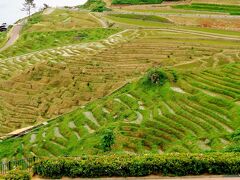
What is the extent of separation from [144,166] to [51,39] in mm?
59179

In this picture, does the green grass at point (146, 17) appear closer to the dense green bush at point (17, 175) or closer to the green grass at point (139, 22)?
the green grass at point (139, 22)

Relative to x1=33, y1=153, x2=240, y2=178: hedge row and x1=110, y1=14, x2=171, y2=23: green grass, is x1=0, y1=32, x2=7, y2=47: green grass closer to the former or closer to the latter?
x1=110, y1=14, x2=171, y2=23: green grass

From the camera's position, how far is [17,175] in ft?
71.7

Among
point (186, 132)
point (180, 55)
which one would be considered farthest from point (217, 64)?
point (186, 132)

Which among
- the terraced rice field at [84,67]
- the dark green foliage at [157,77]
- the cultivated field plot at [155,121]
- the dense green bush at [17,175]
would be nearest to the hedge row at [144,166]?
the dense green bush at [17,175]

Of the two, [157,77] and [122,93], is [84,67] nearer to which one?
[122,93]

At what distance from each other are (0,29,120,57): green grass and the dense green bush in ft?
171

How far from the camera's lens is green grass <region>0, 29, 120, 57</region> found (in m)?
74.6

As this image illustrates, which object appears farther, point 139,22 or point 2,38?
point 2,38

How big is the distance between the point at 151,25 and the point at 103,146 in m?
51.9

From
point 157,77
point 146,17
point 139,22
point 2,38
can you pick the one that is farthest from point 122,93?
point 2,38

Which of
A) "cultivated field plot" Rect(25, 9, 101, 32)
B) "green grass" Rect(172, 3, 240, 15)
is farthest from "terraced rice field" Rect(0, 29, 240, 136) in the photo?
"green grass" Rect(172, 3, 240, 15)

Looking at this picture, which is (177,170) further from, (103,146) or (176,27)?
(176,27)

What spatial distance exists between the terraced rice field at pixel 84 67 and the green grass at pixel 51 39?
6.18 meters
